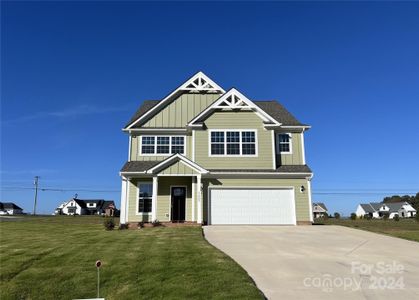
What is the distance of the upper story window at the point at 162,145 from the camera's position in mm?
23625

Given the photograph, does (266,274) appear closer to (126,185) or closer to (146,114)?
(126,185)

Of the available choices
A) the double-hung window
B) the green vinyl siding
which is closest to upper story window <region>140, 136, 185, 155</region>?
the green vinyl siding

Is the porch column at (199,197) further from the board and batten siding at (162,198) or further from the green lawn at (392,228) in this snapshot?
the green lawn at (392,228)

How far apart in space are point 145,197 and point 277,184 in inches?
336

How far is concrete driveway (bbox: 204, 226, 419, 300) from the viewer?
712 centimetres

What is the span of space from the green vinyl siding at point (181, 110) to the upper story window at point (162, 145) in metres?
0.89

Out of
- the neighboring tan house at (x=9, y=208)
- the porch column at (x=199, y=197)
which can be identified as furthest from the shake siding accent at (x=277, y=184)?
the neighboring tan house at (x=9, y=208)

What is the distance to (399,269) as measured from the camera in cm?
922

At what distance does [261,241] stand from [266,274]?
560 centimetres

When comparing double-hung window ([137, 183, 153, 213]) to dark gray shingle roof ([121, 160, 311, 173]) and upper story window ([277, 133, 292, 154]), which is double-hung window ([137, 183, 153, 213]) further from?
upper story window ([277, 133, 292, 154])

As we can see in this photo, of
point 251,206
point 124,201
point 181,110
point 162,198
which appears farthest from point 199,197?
point 181,110

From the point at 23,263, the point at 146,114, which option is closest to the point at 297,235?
the point at 23,263

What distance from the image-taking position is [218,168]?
22.3m

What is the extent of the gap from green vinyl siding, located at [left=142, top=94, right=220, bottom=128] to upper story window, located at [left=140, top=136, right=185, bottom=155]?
888 mm
